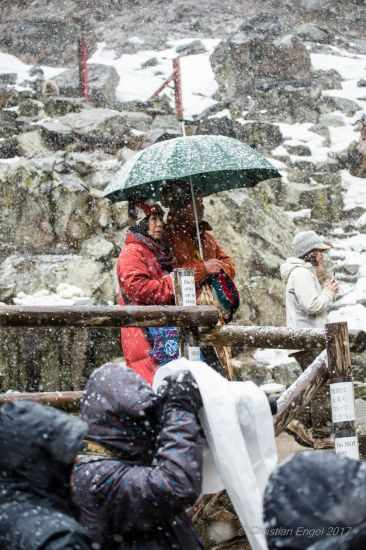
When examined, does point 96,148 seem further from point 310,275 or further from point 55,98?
point 310,275

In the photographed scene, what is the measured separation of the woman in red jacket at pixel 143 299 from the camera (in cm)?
462

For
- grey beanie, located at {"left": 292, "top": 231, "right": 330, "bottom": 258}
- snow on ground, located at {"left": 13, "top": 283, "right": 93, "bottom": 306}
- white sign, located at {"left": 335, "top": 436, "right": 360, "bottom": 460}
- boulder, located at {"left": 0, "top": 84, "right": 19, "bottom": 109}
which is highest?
white sign, located at {"left": 335, "top": 436, "right": 360, "bottom": 460}

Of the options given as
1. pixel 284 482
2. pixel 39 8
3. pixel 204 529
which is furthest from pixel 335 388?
pixel 39 8

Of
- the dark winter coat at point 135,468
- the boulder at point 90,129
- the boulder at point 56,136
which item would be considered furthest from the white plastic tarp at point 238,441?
the boulder at point 90,129

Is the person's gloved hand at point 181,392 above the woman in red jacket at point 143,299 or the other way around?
above

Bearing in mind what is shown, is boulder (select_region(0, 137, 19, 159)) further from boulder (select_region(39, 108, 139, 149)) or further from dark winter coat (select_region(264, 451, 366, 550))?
dark winter coat (select_region(264, 451, 366, 550))

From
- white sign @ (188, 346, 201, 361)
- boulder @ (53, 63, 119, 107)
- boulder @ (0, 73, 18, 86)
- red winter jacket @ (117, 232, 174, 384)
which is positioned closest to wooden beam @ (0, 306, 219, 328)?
white sign @ (188, 346, 201, 361)

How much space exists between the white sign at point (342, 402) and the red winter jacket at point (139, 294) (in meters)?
1.16

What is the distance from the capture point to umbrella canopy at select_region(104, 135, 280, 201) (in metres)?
4.77

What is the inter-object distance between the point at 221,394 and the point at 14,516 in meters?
0.93

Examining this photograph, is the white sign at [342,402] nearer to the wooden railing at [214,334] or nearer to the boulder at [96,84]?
the wooden railing at [214,334]

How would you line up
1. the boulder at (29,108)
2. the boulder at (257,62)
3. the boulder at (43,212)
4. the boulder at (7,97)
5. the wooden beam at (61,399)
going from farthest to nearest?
1. the boulder at (257,62)
2. the boulder at (7,97)
3. the boulder at (29,108)
4. the boulder at (43,212)
5. the wooden beam at (61,399)

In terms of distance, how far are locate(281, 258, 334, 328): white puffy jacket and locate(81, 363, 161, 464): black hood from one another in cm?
374

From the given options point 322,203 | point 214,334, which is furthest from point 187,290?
point 322,203
